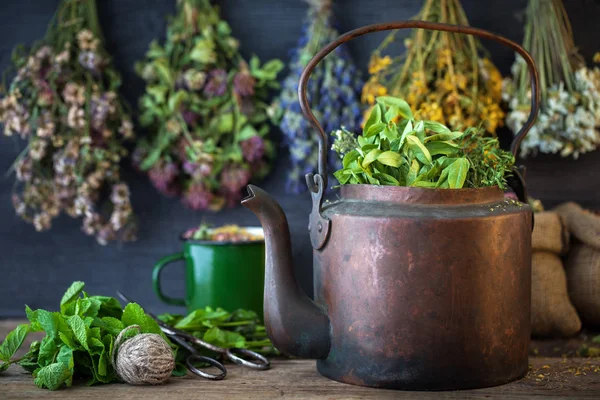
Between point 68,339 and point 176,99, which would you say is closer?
point 68,339

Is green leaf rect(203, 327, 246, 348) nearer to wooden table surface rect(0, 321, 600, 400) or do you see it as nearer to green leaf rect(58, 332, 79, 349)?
wooden table surface rect(0, 321, 600, 400)

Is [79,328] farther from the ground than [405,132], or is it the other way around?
[405,132]

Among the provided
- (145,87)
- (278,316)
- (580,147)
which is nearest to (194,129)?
(145,87)

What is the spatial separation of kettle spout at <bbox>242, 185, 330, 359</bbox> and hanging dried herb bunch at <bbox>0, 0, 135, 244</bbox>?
66 cm

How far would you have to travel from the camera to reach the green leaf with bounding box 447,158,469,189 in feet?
3.32

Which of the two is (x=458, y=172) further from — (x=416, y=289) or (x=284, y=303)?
(x=284, y=303)

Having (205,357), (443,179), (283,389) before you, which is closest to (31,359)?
(205,357)

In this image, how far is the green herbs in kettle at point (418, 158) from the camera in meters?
1.03

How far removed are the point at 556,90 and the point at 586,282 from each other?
1.32 ft

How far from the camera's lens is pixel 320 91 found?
1.63 m

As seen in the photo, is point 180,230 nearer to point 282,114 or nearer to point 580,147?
point 282,114

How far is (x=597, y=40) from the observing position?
173 cm

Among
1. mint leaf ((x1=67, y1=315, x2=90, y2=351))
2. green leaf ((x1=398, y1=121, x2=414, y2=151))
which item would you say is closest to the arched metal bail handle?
green leaf ((x1=398, y1=121, x2=414, y2=151))

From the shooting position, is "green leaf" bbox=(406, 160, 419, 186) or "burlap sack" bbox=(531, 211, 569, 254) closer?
"green leaf" bbox=(406, 160, 419, 186)
